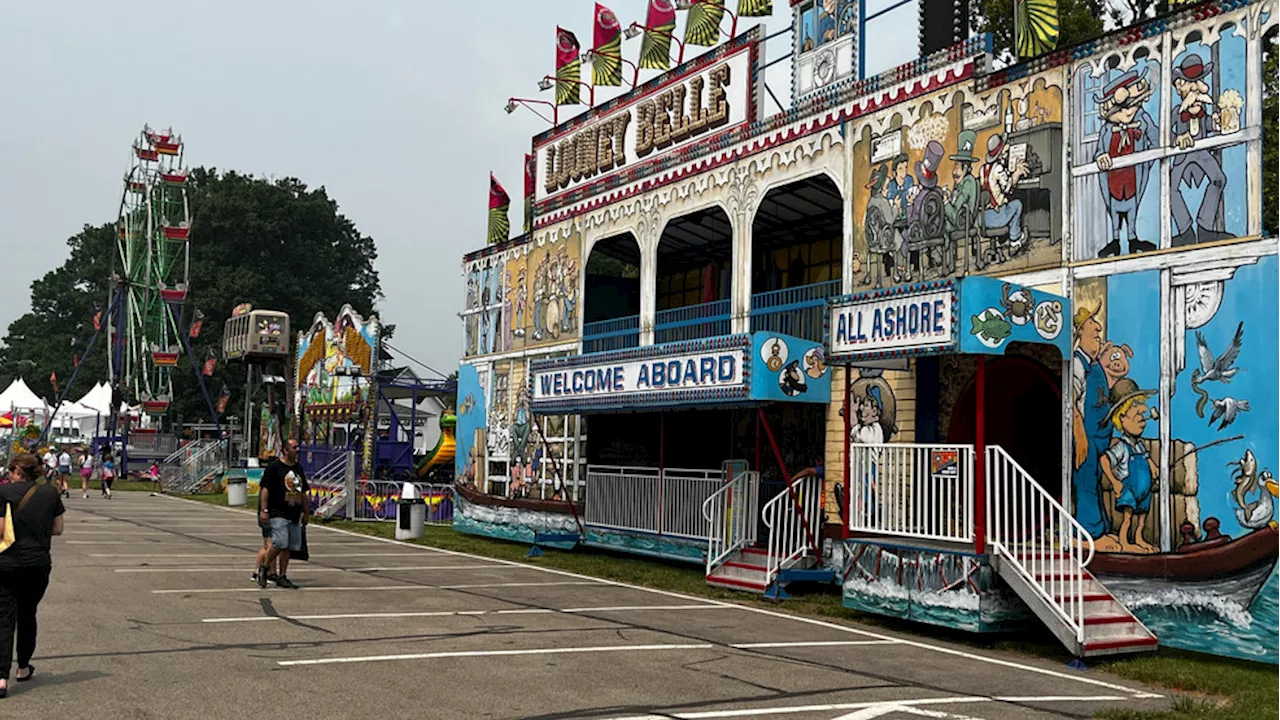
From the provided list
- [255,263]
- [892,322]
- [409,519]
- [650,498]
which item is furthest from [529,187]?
[255,263]

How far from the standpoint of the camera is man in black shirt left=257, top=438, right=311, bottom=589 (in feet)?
45.0

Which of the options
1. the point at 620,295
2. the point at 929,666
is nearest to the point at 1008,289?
the point at 929,666

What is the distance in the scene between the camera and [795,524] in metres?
15.8

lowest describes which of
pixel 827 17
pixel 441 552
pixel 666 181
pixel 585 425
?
pixel 441 552

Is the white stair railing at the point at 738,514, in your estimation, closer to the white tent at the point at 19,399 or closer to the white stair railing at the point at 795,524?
the white stair railing at the point at 795,524

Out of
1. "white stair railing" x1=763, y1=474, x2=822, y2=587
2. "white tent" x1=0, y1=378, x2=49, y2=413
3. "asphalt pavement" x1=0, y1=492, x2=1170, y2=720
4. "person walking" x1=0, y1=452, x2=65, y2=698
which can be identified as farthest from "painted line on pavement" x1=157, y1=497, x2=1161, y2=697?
"white tent" x1=0, y1=378, x2=49, y2=413

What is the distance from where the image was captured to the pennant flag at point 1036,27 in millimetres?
13203

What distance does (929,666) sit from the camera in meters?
10.0

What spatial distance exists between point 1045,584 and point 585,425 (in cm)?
1104

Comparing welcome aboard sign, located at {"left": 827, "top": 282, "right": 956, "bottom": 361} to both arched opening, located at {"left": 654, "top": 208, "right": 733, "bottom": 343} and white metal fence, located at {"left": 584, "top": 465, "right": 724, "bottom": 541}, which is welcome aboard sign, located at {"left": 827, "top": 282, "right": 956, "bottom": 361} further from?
arched opening, located at {"left": 654, "top": 208, "right": 733, "bottom": 343}

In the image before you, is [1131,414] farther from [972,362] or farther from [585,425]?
[585,425]

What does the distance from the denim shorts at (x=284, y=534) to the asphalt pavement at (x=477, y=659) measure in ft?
1.74

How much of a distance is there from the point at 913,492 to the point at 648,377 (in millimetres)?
4915

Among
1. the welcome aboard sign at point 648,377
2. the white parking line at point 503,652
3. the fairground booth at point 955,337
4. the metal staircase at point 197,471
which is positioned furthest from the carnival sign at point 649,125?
the metal staircase at point 197,471
